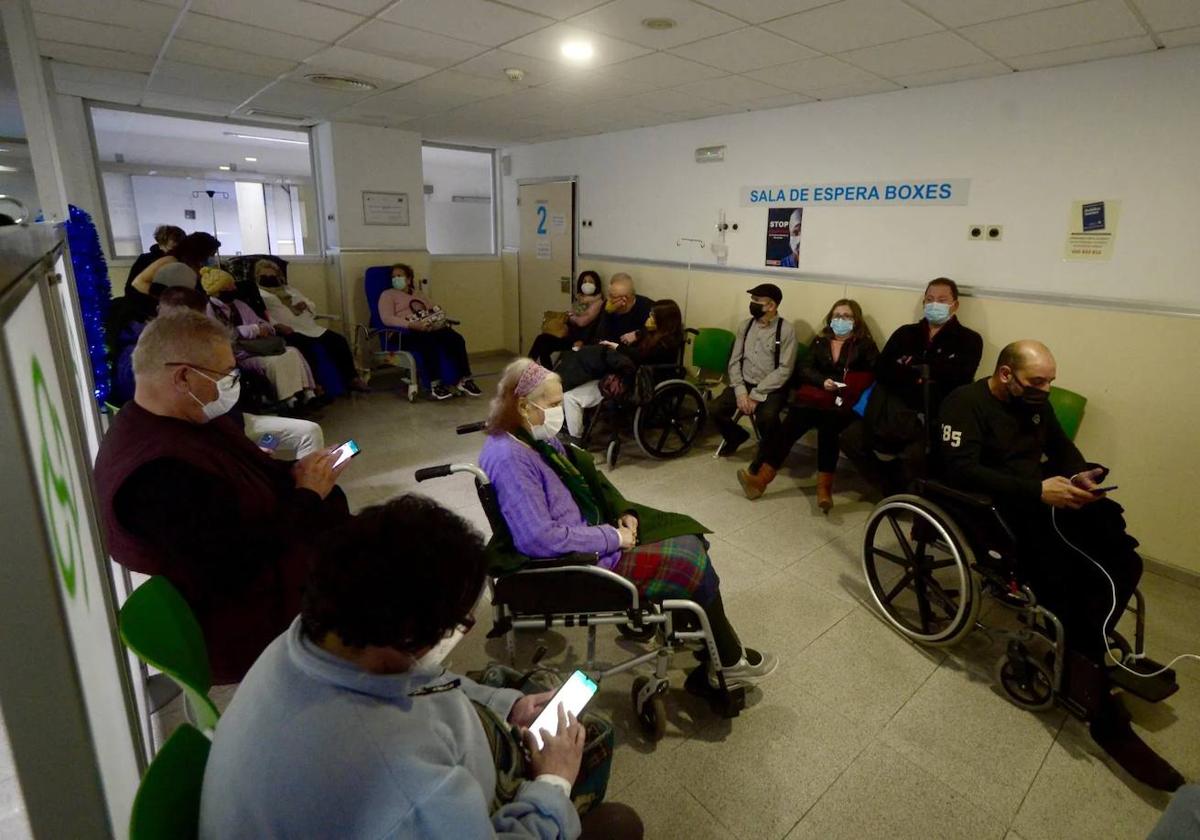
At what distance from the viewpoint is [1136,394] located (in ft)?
A: 9.76

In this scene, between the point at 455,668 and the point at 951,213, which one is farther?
the point at 951,213

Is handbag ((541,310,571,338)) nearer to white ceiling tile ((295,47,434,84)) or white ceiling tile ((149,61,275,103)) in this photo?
white ceiling tile ((295,47,434,84))

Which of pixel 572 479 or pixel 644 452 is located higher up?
pixel 572 479

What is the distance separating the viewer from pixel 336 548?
0.80m

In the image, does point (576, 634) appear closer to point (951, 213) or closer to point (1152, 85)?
point (951, 213)

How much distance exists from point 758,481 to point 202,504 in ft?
9.67

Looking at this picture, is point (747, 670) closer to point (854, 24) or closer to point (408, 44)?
point (854, 24)

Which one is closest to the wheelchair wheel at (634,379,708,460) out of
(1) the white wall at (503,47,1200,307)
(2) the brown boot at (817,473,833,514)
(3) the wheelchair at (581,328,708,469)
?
(3) the wheelchair at (581,328,708,469)

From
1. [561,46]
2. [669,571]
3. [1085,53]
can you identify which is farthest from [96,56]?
[1085,53]

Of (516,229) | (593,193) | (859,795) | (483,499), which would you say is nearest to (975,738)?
(859,795)

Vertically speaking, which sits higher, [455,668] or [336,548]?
[336,548]

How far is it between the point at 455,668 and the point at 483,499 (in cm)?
80

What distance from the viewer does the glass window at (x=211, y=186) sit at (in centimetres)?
693

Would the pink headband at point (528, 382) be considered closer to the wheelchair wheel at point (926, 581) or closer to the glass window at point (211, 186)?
the wheelchair wheel at point (926, 581)
